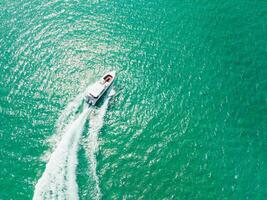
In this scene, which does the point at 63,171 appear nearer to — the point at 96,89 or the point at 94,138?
the point at 94,138

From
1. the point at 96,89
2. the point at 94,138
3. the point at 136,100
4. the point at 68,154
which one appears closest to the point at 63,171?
the point at 68,154

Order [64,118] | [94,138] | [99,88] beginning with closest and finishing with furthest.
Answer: [94,138] → [64,118] → [99,88]

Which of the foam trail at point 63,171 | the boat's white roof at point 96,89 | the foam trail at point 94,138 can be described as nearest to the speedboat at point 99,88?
the boat's white roof at point 96,89

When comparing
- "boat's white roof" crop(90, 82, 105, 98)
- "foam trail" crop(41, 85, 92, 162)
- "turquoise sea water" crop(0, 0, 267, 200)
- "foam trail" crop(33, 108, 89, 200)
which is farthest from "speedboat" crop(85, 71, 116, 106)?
"foam trail" crop(33, 108, 89, 200)

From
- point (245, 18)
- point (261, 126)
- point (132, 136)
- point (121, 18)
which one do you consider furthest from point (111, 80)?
point (245, 18)

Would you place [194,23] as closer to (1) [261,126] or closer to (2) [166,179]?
(1) [261,126]

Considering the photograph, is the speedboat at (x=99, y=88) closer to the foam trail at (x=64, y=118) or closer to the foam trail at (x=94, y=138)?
the foam trail at (x=64, y=118)

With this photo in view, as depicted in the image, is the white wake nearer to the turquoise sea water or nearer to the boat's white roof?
the turquoise sea water
